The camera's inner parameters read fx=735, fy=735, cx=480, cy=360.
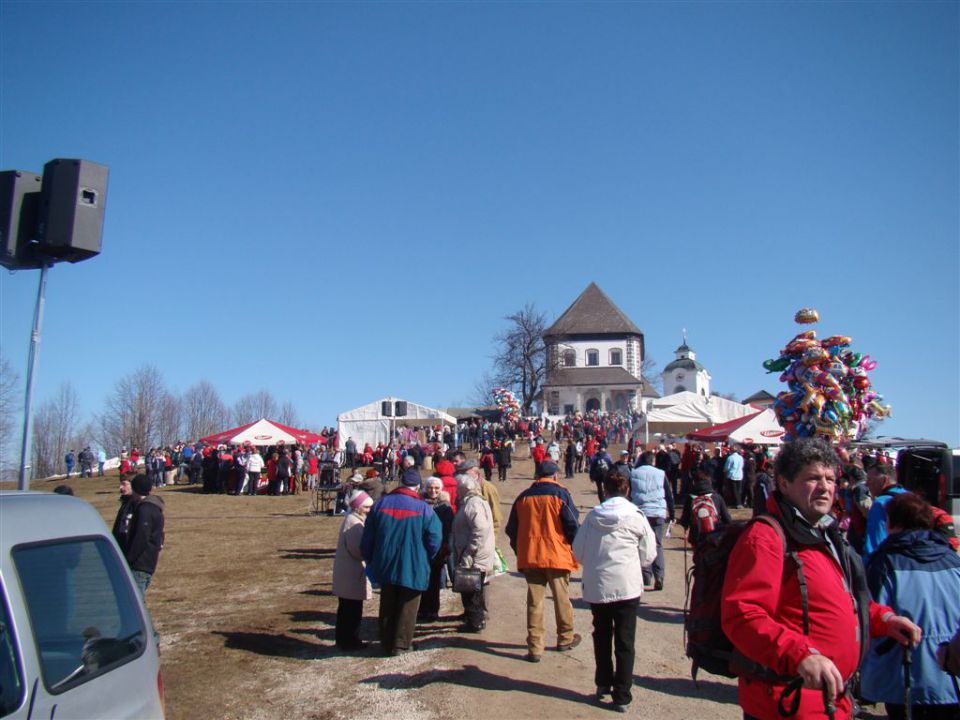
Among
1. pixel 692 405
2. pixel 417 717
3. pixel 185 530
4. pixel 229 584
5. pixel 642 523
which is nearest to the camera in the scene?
pixel 417 717

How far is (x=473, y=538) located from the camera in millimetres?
7836

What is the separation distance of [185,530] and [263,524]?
189 centimetres

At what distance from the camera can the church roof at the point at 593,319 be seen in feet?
277

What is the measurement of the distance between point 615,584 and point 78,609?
4075 millimetres

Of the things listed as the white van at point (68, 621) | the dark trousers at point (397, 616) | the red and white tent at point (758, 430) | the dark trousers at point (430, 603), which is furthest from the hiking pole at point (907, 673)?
the red and white tent at point (758, 430)

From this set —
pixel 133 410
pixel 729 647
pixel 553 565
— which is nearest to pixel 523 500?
pixel 553 565

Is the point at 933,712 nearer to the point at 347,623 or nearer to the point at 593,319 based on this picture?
the point at 347,623

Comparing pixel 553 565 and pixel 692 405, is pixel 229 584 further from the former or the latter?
pixel 692 405

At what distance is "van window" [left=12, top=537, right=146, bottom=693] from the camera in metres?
2.83

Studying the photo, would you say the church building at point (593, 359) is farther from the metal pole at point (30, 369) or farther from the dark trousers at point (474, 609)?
the metal pole at point (30, 369)

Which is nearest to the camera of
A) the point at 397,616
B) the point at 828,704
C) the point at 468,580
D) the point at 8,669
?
the point at 8,669

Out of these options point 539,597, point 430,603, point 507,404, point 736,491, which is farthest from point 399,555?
point 507,404

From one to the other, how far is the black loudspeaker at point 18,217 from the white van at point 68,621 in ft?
5.96

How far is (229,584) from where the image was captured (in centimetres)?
1093
